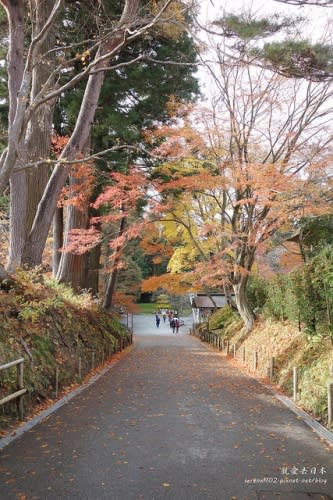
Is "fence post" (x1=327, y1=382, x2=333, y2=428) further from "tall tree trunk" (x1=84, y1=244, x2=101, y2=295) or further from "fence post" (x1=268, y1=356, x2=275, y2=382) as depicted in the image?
"tall tree trunk" (x1=84, y1=244, x2=101, y2=295)

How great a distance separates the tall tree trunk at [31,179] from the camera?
1139 cm

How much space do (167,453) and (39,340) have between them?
176 inches

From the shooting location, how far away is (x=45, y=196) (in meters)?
11.7

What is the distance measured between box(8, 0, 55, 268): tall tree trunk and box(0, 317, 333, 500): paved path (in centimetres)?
468

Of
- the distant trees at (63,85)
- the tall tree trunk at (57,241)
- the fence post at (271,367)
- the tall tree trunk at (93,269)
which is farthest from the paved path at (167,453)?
the tall tree trunk at (93,269)

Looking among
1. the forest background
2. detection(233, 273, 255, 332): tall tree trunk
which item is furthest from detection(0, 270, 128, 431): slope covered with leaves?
detection(233, 273, 255, 332): tall tree trunk

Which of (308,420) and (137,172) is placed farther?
(137,172)

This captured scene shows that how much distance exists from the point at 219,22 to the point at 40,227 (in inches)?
261

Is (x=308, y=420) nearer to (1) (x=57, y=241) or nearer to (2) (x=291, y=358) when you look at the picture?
(2) (x=291, y=358)

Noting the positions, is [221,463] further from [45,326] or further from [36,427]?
[45,326]

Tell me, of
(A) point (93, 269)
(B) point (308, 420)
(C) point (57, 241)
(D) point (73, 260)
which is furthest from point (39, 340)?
(A) point (93, 269)

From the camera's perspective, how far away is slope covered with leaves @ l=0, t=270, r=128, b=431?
748 centimetres

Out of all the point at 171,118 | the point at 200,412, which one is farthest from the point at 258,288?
the point at 200,412

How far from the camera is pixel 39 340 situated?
354 inches
